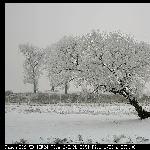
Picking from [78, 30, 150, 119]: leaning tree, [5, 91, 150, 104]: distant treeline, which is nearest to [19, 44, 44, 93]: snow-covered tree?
[5, 91, 150, 104]: distant treeline

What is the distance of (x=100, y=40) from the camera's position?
40812 mm

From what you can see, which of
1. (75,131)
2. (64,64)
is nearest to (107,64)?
(64,64)

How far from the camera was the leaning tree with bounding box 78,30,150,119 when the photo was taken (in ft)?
129

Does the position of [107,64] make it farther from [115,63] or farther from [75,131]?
[75,131]

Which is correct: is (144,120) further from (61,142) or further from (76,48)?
(61,142)

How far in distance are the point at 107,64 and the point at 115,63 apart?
1.05 m

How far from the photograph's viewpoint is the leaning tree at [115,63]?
39.2 meters

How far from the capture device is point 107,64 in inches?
1570

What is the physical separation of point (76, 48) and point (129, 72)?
298 inches

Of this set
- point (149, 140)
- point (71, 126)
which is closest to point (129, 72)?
point (71, 126)

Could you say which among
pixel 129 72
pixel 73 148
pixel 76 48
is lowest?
pixel 73 148

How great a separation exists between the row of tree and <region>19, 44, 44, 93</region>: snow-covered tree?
57896mm

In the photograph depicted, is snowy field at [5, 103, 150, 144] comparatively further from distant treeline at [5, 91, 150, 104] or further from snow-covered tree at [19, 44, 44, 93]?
snow-covered tree at [19, 44, 44, 93]

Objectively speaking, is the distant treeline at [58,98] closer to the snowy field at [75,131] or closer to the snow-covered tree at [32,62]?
the snow-covered tree at [32,62]
